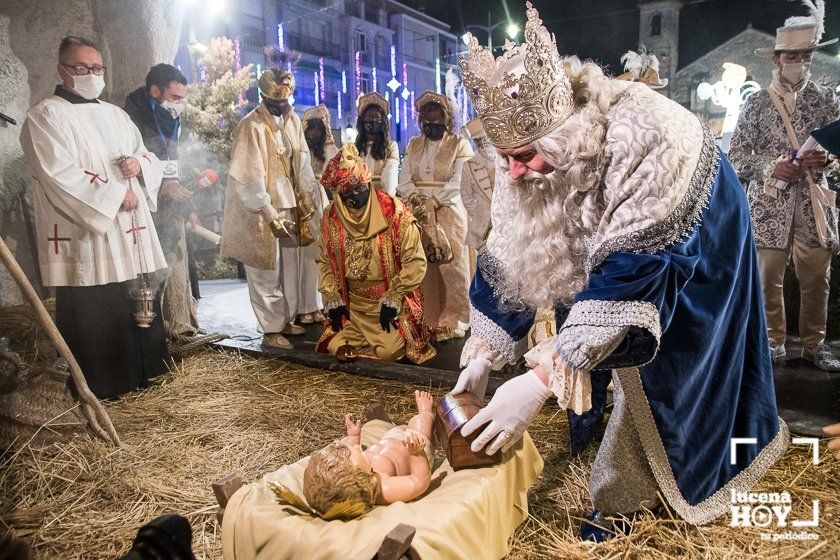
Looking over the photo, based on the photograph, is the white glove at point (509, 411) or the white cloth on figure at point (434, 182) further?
the white cloth on figure at point (434, 182)

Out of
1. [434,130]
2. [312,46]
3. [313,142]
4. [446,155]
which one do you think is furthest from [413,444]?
[312,46]

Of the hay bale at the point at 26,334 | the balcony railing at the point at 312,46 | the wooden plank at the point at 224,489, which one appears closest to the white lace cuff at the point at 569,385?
the wooden plank at the point at 224,489

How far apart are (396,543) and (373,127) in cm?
455

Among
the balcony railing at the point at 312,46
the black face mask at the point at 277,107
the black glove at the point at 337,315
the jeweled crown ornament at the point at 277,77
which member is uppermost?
the balcony railing at the point at 312,46

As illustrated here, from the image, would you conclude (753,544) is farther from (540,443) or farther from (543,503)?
(540,443)

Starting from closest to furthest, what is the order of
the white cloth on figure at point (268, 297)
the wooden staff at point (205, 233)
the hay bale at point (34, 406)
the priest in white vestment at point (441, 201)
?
1. the hay bale at point (34, 406)
2. the wooden staff at point (205, 233)
3. the white cloth on figure at point (268, 297)
4. the priest in white vestment at point (441, 201)

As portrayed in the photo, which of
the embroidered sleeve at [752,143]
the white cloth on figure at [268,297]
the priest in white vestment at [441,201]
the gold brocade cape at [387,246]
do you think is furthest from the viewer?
the priest in white vestment at [441,201]

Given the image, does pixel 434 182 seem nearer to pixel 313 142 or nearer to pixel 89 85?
pixel 313 142

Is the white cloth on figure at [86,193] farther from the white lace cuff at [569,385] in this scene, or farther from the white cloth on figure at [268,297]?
the white lace cuff at [569,385]

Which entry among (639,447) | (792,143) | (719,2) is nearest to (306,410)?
(639,447)

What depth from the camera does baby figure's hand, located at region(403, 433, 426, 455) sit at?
2.23m

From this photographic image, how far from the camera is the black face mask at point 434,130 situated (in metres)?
5.28

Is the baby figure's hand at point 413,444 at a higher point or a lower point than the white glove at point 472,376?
lower

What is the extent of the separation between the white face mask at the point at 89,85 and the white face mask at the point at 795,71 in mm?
4389
